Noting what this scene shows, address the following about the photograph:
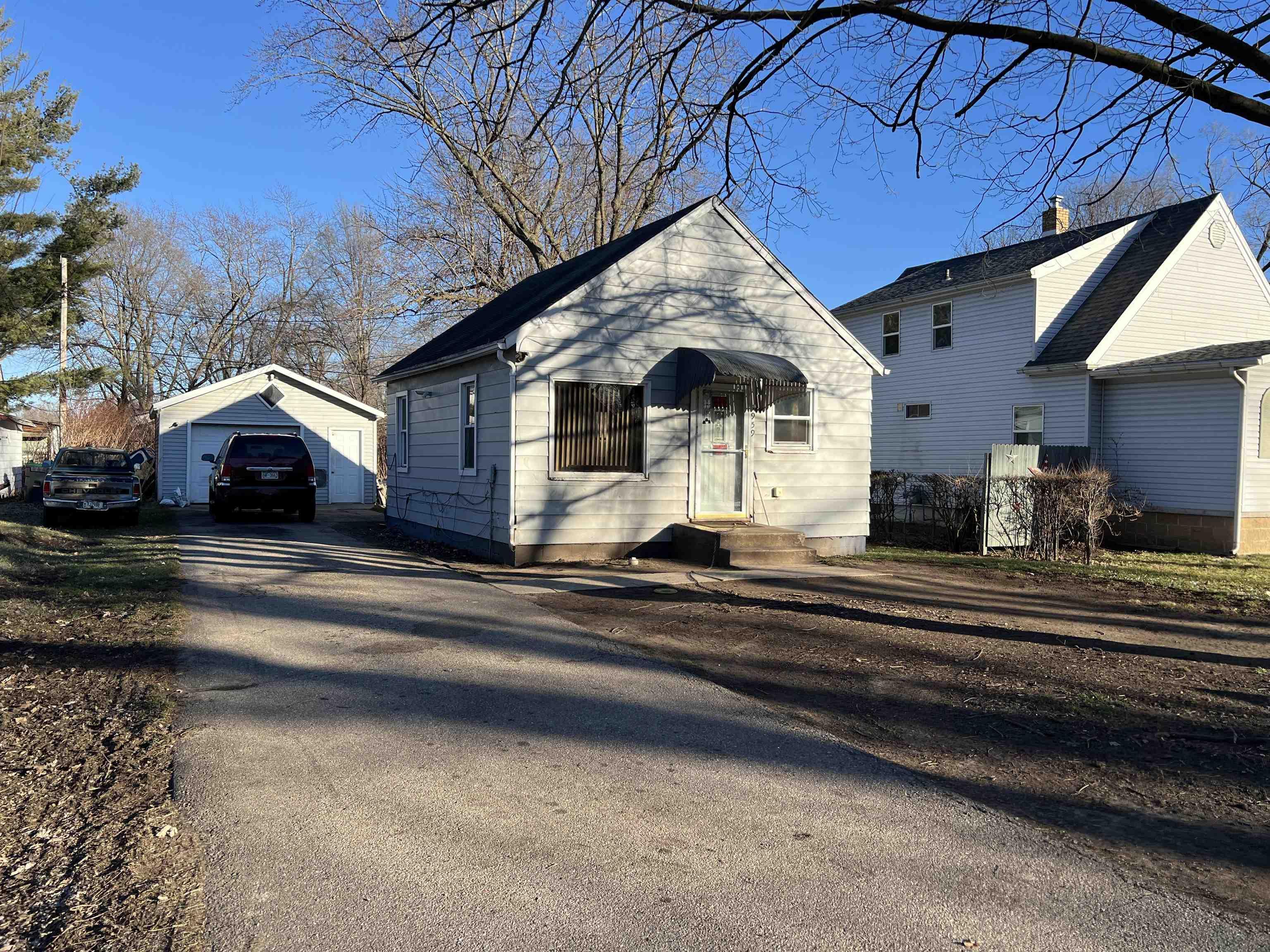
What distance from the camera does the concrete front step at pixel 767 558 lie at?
40.9ft

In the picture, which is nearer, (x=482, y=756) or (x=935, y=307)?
(x=482, y=756)

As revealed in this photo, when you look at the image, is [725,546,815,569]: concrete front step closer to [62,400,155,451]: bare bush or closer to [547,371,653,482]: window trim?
[547,371,653,482]: window trim

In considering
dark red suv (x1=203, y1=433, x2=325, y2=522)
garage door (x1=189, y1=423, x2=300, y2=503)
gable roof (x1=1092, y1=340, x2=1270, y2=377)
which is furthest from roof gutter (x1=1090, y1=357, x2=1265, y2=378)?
garage door (x1=189, y1=423, x2=300, y2=503)

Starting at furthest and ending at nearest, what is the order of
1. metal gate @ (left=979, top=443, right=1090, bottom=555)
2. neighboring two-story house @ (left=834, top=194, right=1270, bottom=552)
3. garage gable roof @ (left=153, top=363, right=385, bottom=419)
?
garage gable roof @ (left=153, top=363, right=385, bottom=419)
neighboring two-story house @ (left=834, top=194, right=1270, bottom=552)
metal gate @ (left=979, top=443, right=1090, bottom=555)

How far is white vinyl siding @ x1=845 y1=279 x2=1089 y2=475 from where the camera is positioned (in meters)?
19.8

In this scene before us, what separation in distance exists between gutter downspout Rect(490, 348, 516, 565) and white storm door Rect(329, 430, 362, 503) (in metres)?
16.1

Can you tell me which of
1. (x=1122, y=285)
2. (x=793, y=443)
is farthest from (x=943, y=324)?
(x=793, y=443)

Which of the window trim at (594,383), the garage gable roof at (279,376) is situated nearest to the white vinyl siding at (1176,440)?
the window trim at (594,383)

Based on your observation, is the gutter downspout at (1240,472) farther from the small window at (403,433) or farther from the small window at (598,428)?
the small window at (403,433)

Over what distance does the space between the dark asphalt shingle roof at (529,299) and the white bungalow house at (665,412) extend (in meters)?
0.09

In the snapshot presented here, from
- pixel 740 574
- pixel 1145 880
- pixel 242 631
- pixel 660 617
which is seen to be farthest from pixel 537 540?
pixel 1145 880

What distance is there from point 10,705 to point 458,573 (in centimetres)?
643

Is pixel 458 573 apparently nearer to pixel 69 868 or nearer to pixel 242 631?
pixel 242 631

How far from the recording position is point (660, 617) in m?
9.00
